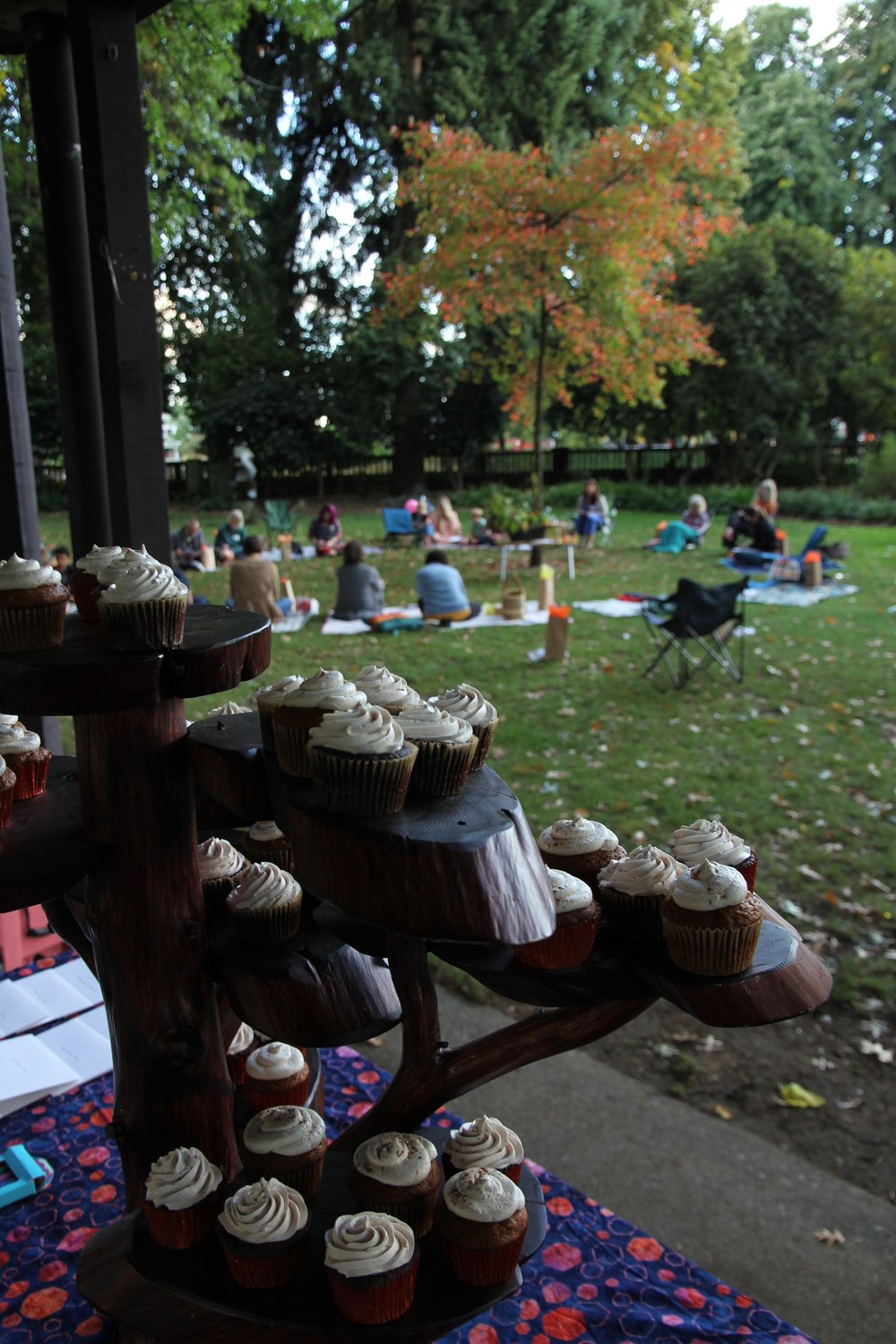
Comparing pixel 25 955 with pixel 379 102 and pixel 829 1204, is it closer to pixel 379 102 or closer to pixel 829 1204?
pixel 829 1204

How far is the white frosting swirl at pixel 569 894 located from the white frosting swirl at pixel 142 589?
76cm

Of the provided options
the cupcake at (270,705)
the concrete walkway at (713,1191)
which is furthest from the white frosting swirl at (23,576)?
the concrete walkway at (713,1191)

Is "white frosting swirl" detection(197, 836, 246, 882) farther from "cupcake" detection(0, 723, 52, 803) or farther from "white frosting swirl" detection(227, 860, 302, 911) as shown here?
"cupcake" detection(0, 723, 52, 803)

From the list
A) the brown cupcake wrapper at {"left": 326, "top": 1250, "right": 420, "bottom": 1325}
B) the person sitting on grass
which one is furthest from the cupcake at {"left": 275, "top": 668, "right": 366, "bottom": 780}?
the person sitting on grass

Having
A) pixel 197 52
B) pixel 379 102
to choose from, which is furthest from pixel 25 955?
pixel 379 102

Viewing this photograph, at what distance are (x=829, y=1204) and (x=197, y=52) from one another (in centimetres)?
882

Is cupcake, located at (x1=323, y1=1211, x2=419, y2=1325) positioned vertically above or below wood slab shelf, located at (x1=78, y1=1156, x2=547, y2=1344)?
above

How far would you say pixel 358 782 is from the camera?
1.27m

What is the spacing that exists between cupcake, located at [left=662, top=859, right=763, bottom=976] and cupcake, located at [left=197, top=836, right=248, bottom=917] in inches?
32.8

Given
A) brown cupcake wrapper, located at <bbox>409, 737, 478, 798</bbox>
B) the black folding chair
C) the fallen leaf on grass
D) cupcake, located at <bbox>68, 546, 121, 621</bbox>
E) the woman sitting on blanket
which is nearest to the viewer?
brown cupcake wrapper, located at <bbox>409, 737, 478, 798</bbox>

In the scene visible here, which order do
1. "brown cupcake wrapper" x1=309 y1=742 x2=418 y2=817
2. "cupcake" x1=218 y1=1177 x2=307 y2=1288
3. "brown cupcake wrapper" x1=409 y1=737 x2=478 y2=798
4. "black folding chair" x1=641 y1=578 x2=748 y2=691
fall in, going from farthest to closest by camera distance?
"black folding chair" x1=641 y1=578 x2=748 y2=691 < "cupcake" x1=218 y1=1177 x2=307 y2=1288 < "brown cupcake wrapper" x1=409 y1=737 x2=478 y2=798 < "brown cupcake wrapper" x1=309 y1=742 x2=418 y2=817

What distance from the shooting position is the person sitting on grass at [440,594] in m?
10.7

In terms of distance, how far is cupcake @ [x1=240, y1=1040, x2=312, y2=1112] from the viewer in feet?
6.63

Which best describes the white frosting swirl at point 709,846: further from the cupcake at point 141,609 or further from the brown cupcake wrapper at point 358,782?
the cupcake at point 141,609
